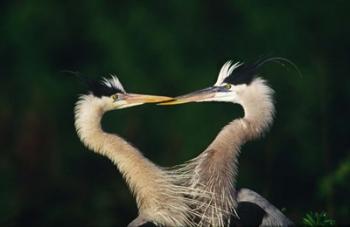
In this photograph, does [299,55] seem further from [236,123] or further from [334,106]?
[236,123]

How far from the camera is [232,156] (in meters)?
6.69

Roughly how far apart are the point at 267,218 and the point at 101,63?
8.86 m

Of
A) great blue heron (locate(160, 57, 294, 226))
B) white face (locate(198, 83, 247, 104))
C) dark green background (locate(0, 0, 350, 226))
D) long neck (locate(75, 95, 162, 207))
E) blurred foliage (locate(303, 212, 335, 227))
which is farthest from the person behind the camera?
dark green background (locate(0, 0, 350, 226))

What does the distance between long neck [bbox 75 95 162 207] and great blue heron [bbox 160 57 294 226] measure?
0.24 metres

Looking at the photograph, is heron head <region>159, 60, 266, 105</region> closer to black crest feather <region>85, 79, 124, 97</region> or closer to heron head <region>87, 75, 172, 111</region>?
heron head <region>87, 75, 172, 111</region>

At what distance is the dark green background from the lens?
11.6 meters

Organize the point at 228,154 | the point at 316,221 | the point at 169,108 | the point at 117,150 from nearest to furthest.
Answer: the point at 316,221 < the point at 228,154 < the point at 117,150 < the point at 169,108

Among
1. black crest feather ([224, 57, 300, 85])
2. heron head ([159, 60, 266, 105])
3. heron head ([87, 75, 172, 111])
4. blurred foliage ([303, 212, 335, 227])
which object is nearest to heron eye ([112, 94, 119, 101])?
heron head ([87, 75, 172, 111])

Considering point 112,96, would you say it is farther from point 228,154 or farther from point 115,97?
point 228,154

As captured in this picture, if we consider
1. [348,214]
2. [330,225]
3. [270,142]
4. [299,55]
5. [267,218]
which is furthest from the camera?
[299,55]

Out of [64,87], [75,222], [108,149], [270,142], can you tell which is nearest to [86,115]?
[108,149]

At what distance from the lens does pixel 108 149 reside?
6.84 meters

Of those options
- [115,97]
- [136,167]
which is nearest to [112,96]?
[115,97]

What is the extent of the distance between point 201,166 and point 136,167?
1.21 feet
